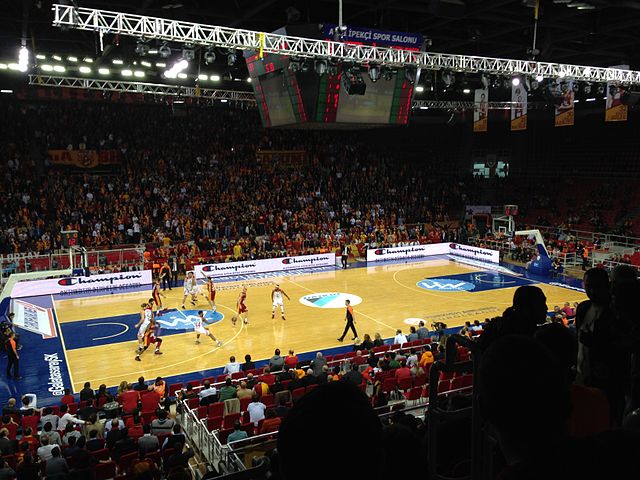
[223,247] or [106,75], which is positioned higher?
[106,75]

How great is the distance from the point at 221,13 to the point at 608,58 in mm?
21351

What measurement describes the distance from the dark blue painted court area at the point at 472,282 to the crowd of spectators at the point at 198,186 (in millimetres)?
7912

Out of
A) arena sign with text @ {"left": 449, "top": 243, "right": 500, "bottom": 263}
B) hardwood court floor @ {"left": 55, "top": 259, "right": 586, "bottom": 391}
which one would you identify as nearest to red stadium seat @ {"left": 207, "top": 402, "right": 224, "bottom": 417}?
hardwood court floor @ {"left": 55, "top": 259, "right": 586, "bottom": 391}

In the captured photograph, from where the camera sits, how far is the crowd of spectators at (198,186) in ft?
105

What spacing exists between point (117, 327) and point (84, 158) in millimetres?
19258

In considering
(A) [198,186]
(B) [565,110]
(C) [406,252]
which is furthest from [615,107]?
(A) [198,186]

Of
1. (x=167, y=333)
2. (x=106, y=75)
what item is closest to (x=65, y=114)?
(x=106, y=75)

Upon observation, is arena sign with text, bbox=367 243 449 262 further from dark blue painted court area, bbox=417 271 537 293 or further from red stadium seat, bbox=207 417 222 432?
red stadium seat, bbox=207 417 222 432

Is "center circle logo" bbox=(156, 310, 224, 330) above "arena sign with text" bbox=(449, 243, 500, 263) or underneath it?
underneath

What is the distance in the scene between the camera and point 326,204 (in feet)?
127

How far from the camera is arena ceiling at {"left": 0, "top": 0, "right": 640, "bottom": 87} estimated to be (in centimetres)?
2033

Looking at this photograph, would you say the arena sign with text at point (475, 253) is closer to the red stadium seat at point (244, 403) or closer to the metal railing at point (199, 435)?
the red stadium seat at point (244, 403)

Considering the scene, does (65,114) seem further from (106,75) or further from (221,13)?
(221,13)

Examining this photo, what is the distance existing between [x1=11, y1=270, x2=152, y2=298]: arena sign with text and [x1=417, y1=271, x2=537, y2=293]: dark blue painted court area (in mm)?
14070
